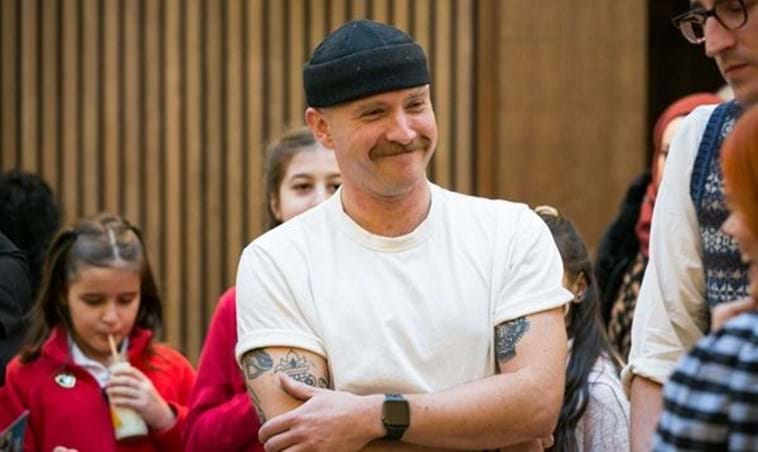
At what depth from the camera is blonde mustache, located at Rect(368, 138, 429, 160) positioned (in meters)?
3.73

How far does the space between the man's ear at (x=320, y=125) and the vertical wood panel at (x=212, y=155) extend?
12.8ft

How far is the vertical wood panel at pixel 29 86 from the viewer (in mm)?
7855

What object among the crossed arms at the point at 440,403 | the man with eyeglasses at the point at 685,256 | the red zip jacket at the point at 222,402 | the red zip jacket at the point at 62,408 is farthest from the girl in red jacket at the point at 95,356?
the man with eyeglasses at the point at 685,256

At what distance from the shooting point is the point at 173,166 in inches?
309

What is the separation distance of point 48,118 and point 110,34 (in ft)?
1.53

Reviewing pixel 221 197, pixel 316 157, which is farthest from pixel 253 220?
pixel 316 157

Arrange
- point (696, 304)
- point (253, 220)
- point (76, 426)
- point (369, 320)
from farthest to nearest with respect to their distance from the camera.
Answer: point (253, 220) < point (76, 426) < point (369, 320) < point (696, 304)

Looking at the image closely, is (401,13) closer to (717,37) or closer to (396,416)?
(396,416)

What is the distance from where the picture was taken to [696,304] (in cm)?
341

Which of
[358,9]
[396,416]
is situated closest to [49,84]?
[358,9]

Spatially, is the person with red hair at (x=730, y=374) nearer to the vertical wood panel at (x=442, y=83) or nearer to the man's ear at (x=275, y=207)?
the man's ear at (x=275, y=207)

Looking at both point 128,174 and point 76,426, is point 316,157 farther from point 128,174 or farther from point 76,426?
point 128,174

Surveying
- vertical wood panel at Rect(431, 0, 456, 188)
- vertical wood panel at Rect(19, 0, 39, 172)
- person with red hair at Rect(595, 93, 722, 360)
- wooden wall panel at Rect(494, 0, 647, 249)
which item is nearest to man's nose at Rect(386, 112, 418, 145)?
person with red hair at Rect(595, 93, 722, 360)

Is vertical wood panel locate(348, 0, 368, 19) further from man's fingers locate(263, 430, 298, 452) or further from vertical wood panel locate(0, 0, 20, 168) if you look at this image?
man's fingers locate(263, 430, 298, 452)
